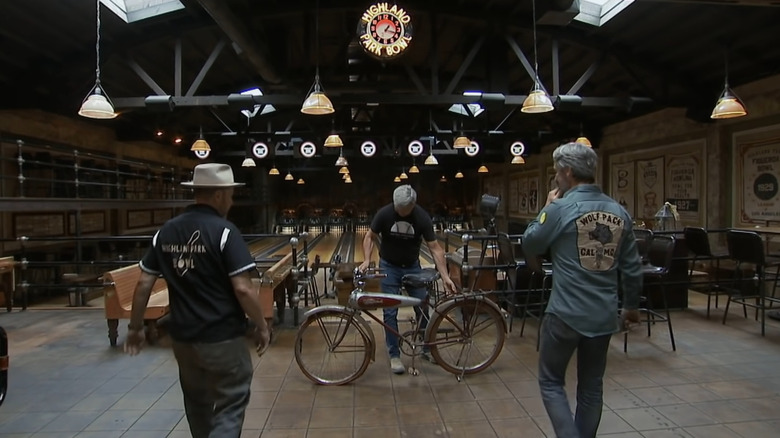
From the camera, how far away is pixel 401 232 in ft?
11.6

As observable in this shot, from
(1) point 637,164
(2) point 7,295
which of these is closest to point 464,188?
(1) point 637,164

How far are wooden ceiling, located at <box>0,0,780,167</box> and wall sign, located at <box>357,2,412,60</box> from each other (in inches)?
38.7

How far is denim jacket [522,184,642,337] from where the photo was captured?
6.54 ft

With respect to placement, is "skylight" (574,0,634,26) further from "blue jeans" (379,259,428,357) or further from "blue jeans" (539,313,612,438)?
"blue jeans" (539,313,612,438)

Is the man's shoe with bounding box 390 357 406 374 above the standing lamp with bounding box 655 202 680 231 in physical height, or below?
below

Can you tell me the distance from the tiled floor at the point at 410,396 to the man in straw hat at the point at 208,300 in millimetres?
742

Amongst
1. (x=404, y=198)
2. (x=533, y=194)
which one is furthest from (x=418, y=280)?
(x=533, y=194)

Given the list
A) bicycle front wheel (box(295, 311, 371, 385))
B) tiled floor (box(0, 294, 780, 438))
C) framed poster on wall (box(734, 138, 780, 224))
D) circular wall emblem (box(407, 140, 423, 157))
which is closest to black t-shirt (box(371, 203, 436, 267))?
bicycle front wheel (box(295, 311, 371, 385))

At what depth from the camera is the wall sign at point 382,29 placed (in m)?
6.03

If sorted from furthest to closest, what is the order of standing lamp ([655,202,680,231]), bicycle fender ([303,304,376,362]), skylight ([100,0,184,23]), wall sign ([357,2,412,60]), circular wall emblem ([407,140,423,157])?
1. circular wall emblem ([407,140,423,157])
2. skylight ([100,0,184,23])
3. wall sign ([357,2,412,60])
4. standing lamp ([655,202,680,231])
5. bicycle fender ([303,304,376,362])

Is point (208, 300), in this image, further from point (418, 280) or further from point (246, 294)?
point (418, 280)

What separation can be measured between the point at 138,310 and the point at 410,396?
1.89 metres

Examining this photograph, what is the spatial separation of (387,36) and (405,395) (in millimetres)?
4832

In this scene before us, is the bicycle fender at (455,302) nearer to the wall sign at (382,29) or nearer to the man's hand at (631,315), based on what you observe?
the man's hand at (631,315)
